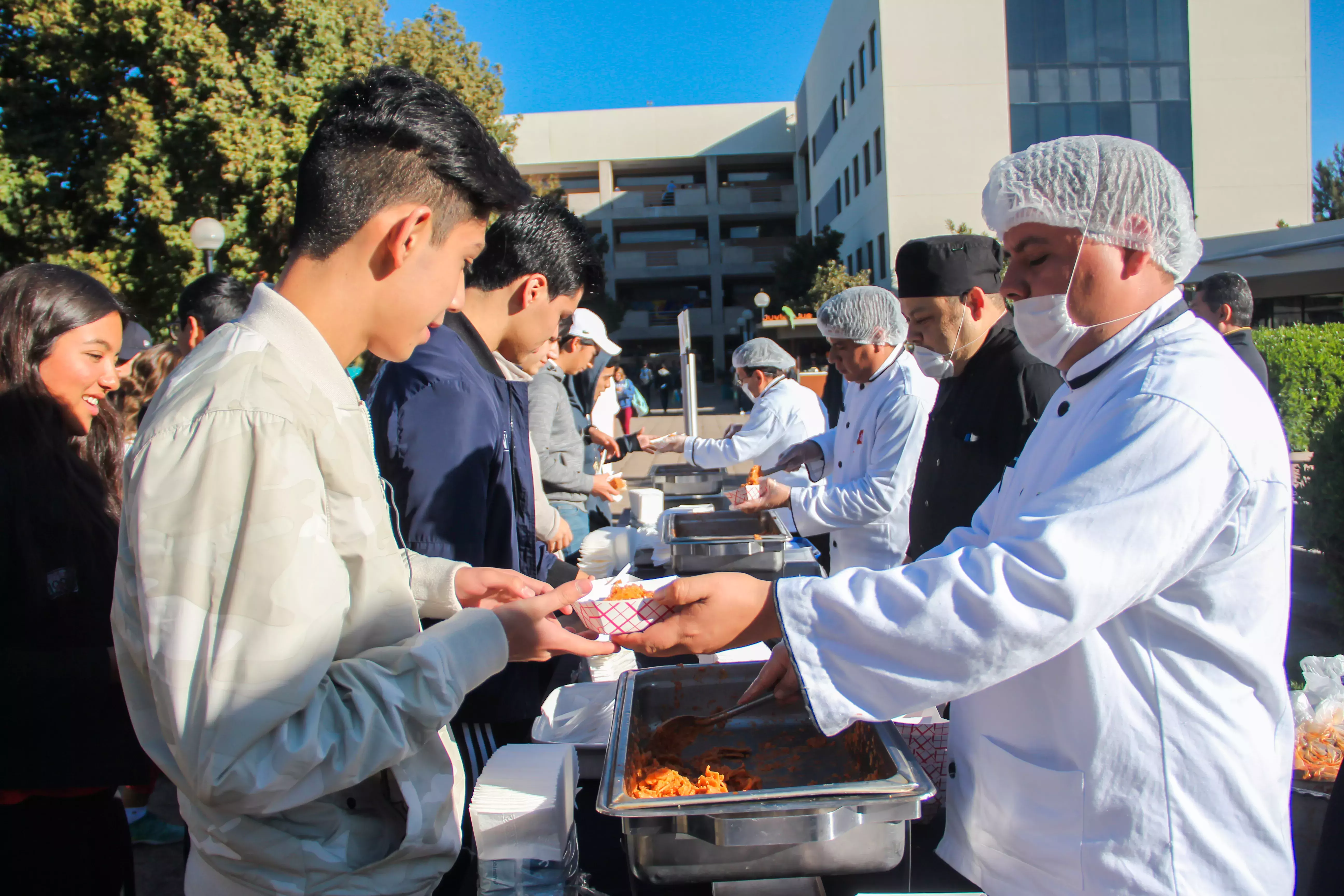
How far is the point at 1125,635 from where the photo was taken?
1185 mm

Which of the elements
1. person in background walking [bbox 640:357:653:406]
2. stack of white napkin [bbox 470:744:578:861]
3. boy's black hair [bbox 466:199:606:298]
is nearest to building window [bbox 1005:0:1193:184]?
person in background walking [bbox 640:357:653:406]

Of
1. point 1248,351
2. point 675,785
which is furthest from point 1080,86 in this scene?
point 675,785

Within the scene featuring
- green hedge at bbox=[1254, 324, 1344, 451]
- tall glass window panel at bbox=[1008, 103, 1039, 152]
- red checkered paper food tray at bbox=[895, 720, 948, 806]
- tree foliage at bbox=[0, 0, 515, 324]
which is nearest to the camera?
red checkered paper food tray at bbox=[895, 720, 948, 806]

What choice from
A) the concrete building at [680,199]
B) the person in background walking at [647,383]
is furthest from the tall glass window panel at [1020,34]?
the concrete building at [680,199]

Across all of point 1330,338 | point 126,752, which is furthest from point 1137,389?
point 1330,338

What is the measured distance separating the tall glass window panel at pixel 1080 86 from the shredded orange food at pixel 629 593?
2485cm

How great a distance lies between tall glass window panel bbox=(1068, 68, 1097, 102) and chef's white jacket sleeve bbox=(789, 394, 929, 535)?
22.8 metres

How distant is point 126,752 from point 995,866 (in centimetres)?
177

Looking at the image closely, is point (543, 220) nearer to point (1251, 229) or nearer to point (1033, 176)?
point (1033, 176)

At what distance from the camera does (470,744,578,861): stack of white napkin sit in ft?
4.33

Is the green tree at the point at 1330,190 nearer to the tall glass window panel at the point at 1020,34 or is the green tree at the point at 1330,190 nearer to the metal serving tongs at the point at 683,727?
the tall glass window panel at the point at 1020,34

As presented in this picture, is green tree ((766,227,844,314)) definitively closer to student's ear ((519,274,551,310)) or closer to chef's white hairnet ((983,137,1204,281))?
student's ear ((519,274,551,310))

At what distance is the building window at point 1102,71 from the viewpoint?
21.8 meters

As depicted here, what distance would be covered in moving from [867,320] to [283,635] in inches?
133
